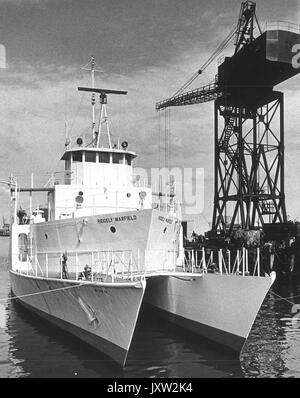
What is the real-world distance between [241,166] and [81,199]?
20.8 m

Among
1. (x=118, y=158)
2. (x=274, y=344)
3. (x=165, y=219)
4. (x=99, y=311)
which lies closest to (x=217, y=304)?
(x=274, y=344)

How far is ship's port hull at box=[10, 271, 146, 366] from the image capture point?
1138cm

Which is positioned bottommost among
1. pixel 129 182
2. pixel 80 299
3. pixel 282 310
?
pixel 282 310

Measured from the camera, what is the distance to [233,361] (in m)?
12.6

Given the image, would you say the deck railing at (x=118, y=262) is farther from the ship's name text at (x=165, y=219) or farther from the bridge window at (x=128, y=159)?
the bridge window at (x=128, y=159)

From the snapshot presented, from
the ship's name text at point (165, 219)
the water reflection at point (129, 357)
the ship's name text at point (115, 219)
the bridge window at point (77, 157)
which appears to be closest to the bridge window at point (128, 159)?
the bridge window at point (77, 157)

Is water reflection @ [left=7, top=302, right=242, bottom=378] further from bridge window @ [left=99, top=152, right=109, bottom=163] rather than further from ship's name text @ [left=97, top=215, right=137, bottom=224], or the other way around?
bridge window @ [left=99, top=152, right=109, bottom=163]

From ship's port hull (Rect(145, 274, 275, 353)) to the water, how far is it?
1.36 feet

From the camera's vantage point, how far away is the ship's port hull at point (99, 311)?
11.4 m

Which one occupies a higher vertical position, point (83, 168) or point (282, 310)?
point (83, 168)

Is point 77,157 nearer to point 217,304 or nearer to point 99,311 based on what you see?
point 99,311

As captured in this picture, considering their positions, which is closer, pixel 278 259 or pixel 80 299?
pixel 80 299
